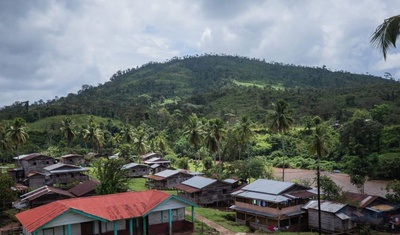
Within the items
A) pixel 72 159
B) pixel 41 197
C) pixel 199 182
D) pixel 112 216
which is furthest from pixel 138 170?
pixel 112 216

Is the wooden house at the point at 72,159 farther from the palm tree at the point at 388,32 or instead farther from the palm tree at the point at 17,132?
the palm tree at the point at 388,32

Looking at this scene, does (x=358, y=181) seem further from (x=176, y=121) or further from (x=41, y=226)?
(x=176, y=121)

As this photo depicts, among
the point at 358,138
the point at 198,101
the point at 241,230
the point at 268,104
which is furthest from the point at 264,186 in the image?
the point at 198,101

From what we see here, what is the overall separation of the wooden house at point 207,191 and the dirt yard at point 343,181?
63.5 feet

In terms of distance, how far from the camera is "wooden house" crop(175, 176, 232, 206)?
50.8m

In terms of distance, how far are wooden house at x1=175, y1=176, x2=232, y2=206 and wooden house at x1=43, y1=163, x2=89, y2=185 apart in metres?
19.6

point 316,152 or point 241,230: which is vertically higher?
point 316,152

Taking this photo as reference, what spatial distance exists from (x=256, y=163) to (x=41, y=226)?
4131 centimetres

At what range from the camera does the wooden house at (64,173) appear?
5944cm

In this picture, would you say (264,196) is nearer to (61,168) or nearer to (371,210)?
(371,210)

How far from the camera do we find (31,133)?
11056 cm

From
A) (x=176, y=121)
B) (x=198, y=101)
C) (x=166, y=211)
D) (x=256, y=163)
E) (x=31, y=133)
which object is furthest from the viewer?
(x=198, y=101)

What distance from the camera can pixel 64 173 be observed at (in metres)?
60.5

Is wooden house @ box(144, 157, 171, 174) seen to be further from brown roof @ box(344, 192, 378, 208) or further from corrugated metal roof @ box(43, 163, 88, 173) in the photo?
brown roof @ box(344, 192, 378, 208)
